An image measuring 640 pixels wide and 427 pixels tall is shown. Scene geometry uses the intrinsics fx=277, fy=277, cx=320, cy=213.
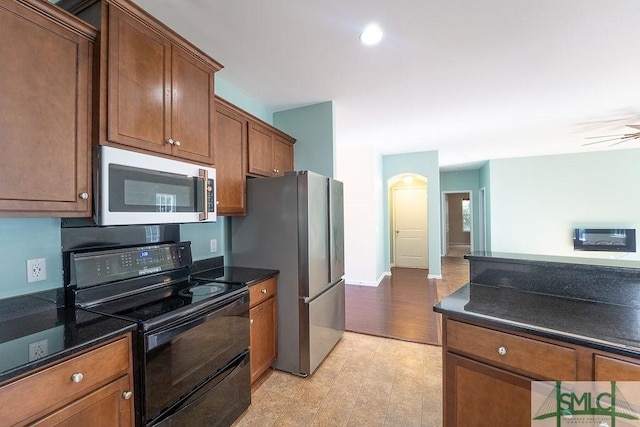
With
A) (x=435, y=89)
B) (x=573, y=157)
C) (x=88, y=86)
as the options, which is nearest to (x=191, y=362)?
(x=88, y=86)

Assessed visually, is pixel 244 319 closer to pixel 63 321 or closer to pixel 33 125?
pixel 63 321

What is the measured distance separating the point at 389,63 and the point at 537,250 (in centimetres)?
632

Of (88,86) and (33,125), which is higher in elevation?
(88,86)

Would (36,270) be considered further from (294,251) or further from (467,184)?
(467,184)

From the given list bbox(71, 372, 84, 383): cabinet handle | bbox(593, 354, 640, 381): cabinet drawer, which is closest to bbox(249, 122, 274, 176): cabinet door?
bbox(71, 372, 84, 383): cabinet handle

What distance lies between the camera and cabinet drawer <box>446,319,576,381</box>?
107cm

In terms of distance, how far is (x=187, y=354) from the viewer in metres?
1.45

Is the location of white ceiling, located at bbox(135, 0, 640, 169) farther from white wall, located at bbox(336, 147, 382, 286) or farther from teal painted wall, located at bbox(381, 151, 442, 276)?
teal painted wall, located at bbox(381, 151, 442, 276)

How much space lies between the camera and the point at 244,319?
188 centimetres

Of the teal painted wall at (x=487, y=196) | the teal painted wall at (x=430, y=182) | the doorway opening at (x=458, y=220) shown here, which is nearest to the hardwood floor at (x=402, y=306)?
the teal painted wall at (x=430, y=182)

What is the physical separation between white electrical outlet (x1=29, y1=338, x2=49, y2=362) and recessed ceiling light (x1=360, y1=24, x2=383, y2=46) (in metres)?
2.36

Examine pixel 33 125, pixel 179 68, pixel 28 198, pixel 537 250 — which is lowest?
pixel 537 250

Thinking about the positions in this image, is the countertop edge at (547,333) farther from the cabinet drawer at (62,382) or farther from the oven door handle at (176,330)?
the cabinet drawer at (62,382)

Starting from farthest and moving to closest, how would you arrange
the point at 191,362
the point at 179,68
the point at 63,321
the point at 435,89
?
1. the point at 435,89
2. the point at 179,68
3. the point at 191,362
4. the point at 63,321
